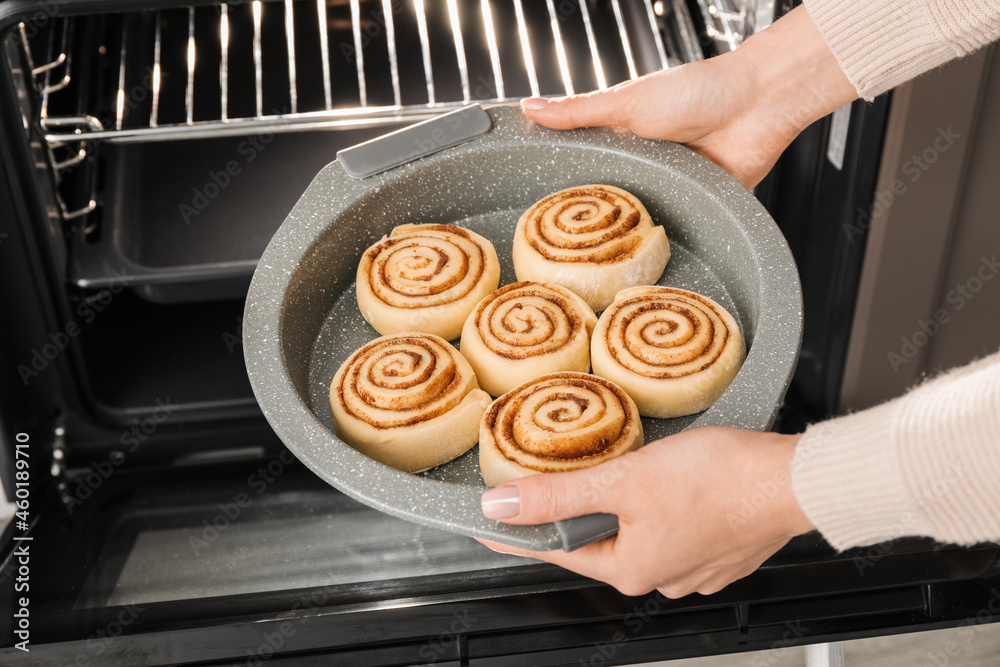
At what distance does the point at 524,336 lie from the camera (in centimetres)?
95

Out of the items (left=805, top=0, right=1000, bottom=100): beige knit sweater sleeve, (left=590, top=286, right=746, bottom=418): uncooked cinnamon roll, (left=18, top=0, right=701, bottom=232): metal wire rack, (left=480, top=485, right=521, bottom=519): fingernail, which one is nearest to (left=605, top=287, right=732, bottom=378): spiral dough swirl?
(left=590, top=286, right=746, bottom=418): uncooked cinnamon roll

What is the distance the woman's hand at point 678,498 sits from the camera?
745 mm

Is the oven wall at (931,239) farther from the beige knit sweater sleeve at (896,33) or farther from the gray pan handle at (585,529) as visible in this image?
the gray pan handle at (585,529)

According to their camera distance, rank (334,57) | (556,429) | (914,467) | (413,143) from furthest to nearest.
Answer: (334,57) → (413,143) → (556,429) → (914,467)

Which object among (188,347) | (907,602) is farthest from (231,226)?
(907,602)

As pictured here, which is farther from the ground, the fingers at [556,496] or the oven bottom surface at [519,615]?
the fingers at [556,496]

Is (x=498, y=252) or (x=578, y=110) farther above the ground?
(x=578, y=110)

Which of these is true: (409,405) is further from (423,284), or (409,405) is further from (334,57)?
(334,57)

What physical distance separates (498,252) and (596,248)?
6.2 inches

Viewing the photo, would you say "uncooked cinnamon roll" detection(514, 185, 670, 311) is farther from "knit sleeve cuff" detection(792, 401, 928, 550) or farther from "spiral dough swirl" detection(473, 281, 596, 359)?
"knit sleeve cuff" detection(792, 401, 928, 550)

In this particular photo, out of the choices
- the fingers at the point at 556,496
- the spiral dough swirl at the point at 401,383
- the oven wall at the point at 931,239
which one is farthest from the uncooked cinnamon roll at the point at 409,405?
the oven wall at the point at 931,239

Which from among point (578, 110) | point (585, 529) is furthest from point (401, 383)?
point (578, 110)

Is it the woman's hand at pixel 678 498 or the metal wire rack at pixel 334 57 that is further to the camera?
the metal wire rack at pixel 334 57

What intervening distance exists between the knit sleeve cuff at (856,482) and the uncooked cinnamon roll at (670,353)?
148 millimetres
